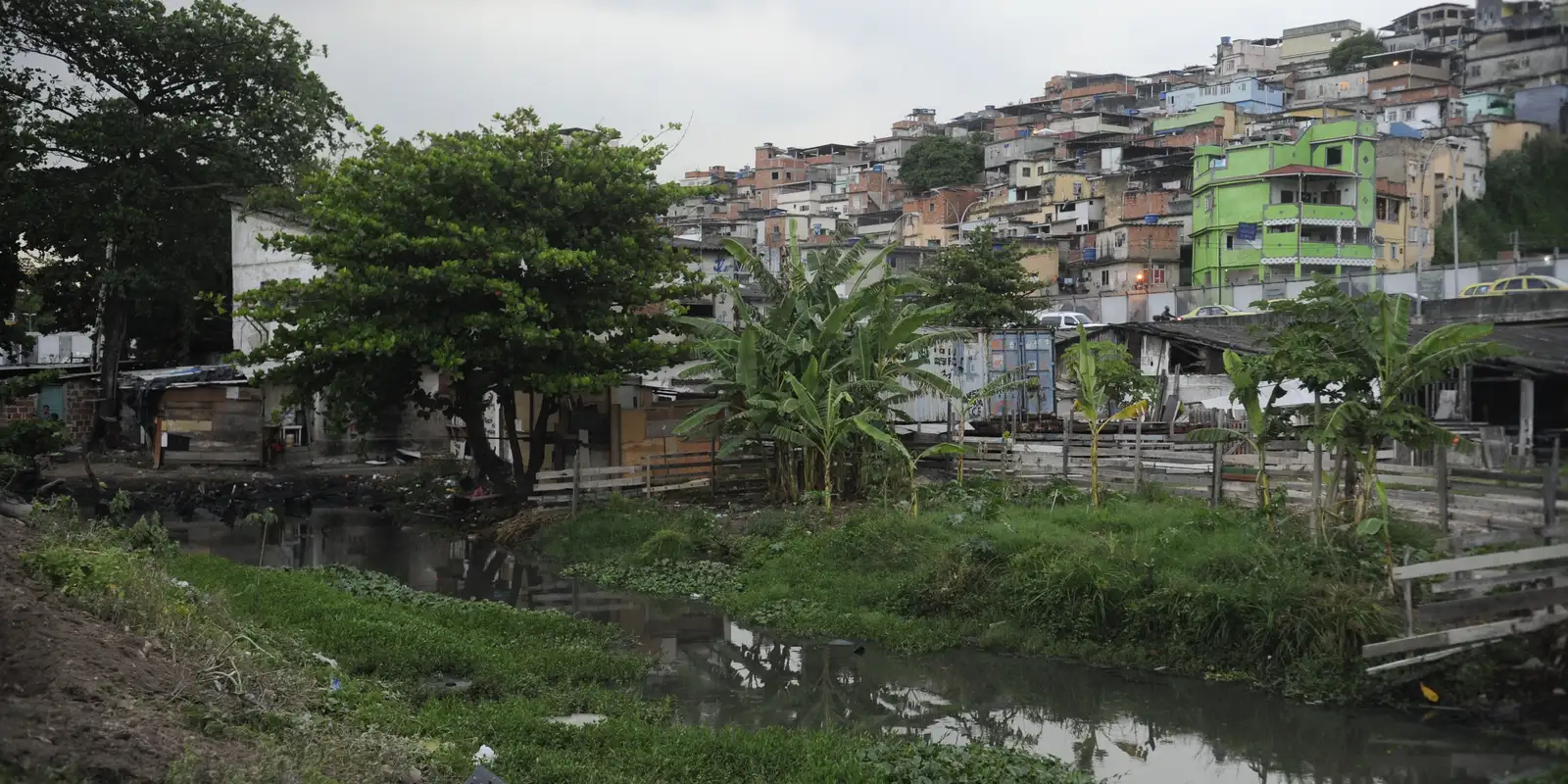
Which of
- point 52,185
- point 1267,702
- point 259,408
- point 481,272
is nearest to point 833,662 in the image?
point 1267,702

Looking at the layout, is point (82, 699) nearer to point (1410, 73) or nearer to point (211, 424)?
point (211, 424)

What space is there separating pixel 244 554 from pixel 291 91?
16043mm

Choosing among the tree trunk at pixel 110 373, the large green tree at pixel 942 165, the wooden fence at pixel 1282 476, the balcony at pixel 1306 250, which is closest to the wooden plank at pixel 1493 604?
the wooden fence at pixel 1282 476

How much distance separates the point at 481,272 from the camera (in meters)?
18.8

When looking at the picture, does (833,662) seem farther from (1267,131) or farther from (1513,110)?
(1267,131)

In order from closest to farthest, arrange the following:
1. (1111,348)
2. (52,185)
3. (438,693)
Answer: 1. (438,693)
2. (1111,348)
3. (52,185)

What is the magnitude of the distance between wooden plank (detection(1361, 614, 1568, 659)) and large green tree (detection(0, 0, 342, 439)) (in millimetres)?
27001

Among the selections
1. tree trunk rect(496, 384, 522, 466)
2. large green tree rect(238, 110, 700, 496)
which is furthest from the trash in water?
tree trunk rect(496, 384, 522, 466)

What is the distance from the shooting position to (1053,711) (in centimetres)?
1095

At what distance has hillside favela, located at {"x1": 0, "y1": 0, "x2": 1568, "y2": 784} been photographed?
914cm

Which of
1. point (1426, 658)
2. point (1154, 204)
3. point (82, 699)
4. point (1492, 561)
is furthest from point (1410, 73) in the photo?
point (82, 699)

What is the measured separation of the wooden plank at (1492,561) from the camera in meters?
9.08

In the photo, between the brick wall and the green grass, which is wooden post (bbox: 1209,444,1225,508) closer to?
the green grass

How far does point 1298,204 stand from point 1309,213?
0.60 m
